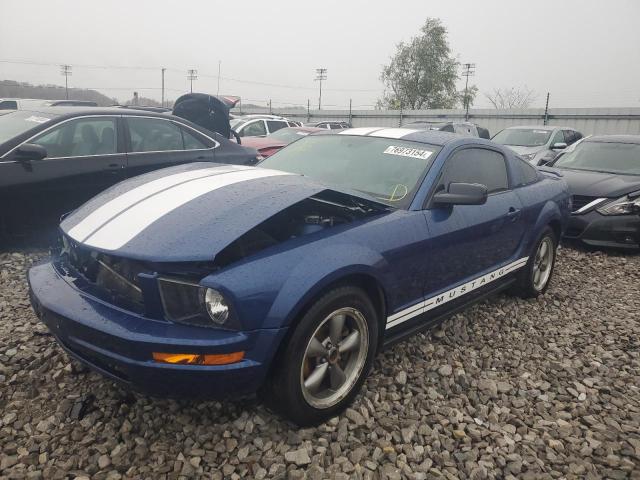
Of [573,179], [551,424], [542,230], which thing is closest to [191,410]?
[551,424]

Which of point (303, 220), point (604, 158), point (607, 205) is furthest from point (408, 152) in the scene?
point (604, 158)

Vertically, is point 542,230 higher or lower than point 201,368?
higher

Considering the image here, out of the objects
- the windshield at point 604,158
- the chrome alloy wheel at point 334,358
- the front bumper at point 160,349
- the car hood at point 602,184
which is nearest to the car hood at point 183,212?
the front bumper at point 160,349

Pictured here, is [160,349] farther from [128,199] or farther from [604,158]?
[604,158]

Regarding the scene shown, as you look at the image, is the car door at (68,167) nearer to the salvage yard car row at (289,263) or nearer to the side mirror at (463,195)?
the salvage yard car row at (289,263)

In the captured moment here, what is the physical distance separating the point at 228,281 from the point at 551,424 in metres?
1.90

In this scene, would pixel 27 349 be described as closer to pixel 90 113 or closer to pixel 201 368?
pixel 201 368

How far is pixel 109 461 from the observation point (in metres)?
2.00

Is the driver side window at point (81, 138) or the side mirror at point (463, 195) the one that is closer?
the side mirror at point (463, 195)

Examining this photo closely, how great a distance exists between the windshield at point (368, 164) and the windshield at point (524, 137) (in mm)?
8579

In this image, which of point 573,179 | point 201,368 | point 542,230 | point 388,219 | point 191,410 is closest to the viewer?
point 201,368

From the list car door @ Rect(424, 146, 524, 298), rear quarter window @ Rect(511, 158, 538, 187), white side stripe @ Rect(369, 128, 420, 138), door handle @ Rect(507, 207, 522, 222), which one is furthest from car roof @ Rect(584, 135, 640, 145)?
white side stripe @ Rect(369, 128, 420, 138)

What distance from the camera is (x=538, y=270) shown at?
4227 millimetres

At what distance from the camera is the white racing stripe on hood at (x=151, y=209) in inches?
83.8
